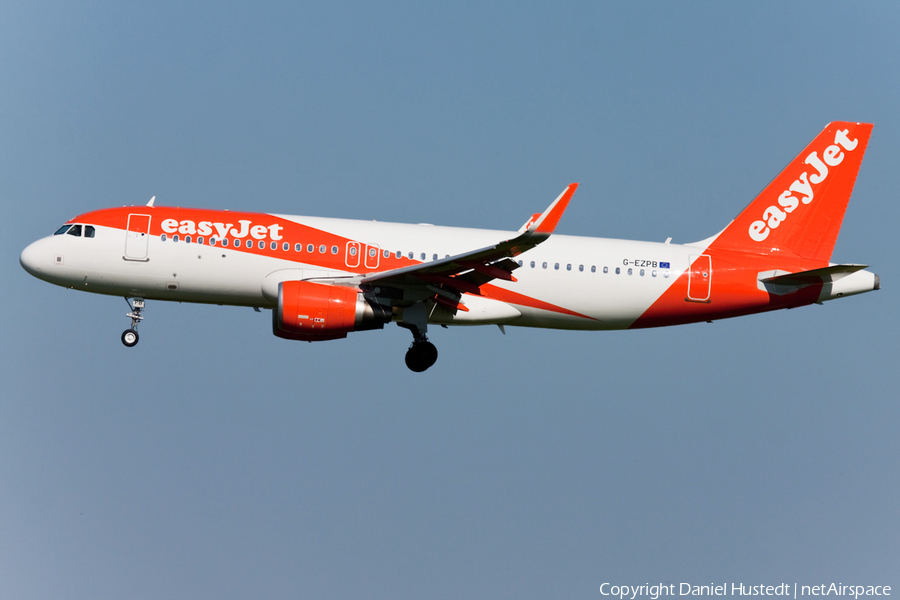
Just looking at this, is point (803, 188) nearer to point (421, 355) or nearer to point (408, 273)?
point (421, 355)

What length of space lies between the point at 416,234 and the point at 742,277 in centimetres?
1041

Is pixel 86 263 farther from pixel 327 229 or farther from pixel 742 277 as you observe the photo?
pixel 742 277

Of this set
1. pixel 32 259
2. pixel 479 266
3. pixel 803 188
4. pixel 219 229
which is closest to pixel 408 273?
pixel 479 266

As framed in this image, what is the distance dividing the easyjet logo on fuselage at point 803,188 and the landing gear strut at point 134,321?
19561 millimetres

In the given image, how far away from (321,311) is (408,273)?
267cm

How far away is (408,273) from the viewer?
28.4 m

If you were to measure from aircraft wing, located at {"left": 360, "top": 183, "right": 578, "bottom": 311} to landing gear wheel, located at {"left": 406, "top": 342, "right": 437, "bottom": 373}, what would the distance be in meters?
1.56

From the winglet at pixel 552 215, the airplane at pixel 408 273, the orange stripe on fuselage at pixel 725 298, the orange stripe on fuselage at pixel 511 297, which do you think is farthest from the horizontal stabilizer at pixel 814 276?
the winglet at pixel 552 215

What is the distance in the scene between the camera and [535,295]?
102ft

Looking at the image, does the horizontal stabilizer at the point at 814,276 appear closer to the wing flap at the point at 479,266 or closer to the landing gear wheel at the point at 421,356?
the wing flap at the point at 479,266

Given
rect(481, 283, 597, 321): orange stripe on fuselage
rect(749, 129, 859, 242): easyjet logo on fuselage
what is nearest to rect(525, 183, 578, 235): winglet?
rect(481, 283, 597, 321): orange stripe on fuselage

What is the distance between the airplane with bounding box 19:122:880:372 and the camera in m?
29.4

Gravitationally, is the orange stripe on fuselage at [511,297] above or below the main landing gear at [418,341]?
above

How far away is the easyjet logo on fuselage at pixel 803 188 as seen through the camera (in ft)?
110
